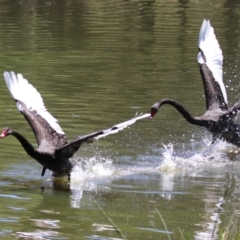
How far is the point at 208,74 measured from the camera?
43.9ft

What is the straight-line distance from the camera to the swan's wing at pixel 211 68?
1288cm

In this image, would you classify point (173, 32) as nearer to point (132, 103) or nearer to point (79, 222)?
point (132, 103)

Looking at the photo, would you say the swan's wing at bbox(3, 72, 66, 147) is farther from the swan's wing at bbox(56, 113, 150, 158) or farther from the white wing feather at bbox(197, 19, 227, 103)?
the white wing feather at bbox(197, 19, 227, 103)

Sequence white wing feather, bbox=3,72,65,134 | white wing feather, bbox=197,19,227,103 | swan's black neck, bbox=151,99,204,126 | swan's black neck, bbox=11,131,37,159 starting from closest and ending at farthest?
swan's black neck, bbox=11,131,37,159
white wing feather, bbox=3,72,65,134
swan's black neck, bbox=151,99,204,126
white wing feather, bbox=197,19,227,103

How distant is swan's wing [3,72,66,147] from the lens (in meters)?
10.6

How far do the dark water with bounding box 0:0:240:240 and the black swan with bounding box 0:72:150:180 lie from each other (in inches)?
10.4

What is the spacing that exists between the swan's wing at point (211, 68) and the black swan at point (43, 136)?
2768mm

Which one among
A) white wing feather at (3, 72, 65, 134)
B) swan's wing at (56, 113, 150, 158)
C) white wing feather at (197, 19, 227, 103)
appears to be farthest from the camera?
white wing feather at (197, 19, 227, 103)

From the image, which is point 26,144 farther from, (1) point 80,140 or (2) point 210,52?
(2) point 210,52

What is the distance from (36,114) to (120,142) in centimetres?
134

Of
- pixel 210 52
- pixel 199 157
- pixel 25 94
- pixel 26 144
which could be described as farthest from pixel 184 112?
pixel 26 144

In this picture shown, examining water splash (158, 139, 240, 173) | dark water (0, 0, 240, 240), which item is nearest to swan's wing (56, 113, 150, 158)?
dark water (0, 0, 240, 240)

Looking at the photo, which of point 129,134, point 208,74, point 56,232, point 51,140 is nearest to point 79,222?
point 56,232

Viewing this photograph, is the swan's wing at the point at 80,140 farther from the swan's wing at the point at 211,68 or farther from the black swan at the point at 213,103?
the swan's wing at the point at 211,68
